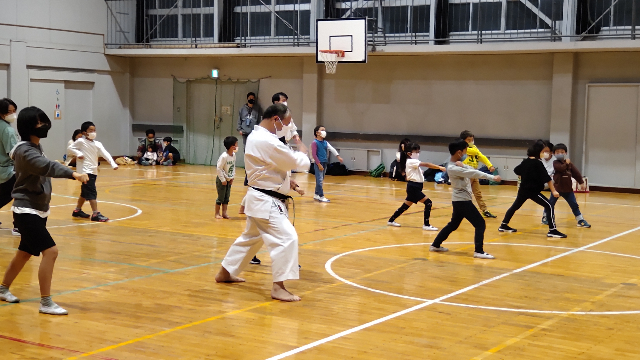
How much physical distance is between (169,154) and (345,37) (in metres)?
7.42

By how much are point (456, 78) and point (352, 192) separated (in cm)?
536

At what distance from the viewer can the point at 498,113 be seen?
19.9m

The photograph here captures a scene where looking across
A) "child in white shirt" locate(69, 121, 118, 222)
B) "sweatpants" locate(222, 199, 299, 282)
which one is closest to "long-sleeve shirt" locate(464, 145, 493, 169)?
"child in white shirt" locate(69, 121, 118, 222)

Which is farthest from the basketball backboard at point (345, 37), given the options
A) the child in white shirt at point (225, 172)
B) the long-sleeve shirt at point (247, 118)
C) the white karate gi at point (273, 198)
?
the white karate gi at point (273, 198)

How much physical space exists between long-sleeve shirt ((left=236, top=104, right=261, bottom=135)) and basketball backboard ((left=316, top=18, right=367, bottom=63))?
117 inches

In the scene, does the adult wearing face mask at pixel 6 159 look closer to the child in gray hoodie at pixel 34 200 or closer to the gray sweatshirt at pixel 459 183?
the child in gray hoodie at pixel 34 200

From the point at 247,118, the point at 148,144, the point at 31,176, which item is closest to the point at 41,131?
the point at 31,176

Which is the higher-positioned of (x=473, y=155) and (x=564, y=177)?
(x=473, y=155)

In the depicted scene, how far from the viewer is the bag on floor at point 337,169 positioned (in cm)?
2139

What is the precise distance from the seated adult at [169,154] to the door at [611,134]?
1230 cm

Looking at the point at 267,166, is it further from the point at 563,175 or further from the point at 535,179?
the point at 563,175

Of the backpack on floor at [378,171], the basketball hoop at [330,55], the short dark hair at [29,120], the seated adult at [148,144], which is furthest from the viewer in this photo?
the seated adult at [148,144]

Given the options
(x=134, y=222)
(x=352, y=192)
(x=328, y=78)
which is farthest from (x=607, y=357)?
(x=328, y=78)

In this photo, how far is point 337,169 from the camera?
21.4 metres
